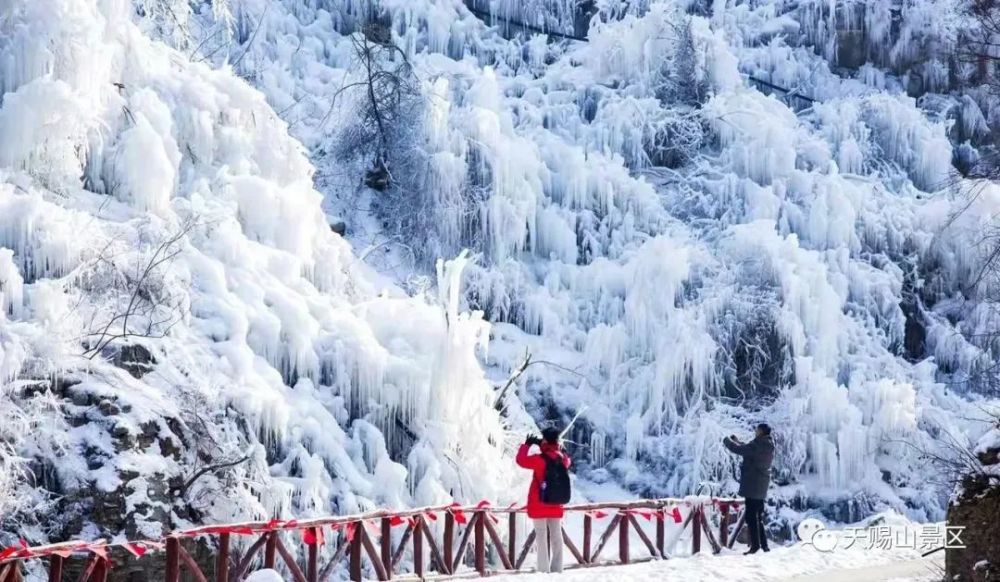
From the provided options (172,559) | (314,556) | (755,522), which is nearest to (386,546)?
(314,556)

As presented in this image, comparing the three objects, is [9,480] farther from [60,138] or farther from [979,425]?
[979,425]

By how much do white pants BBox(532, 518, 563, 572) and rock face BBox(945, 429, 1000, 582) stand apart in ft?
12.7

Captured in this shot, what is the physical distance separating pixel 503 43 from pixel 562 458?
2028 centimetres

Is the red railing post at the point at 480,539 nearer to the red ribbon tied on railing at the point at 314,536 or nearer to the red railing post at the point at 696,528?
the red ribbon tied on railing at the point at 314,536

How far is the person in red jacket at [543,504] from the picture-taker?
12133 millimetres

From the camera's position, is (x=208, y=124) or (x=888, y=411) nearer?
(x=208, y=124)

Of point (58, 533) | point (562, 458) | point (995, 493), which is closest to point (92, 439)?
point (58, 533)

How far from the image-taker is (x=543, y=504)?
40.4ft

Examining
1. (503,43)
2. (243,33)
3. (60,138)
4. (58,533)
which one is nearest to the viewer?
(58,533)

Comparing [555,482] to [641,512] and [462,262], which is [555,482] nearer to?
[641,512]

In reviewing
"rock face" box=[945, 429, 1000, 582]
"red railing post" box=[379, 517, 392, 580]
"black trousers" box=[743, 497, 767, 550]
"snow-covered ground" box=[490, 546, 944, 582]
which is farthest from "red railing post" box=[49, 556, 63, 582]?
"black trousers" box=[743, 497, 767, 550]

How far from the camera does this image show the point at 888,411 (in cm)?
2136

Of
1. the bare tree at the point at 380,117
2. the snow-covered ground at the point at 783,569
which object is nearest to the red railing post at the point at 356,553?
the snow-covered ground at the point at 783,569

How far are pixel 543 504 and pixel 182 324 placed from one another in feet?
18.6
